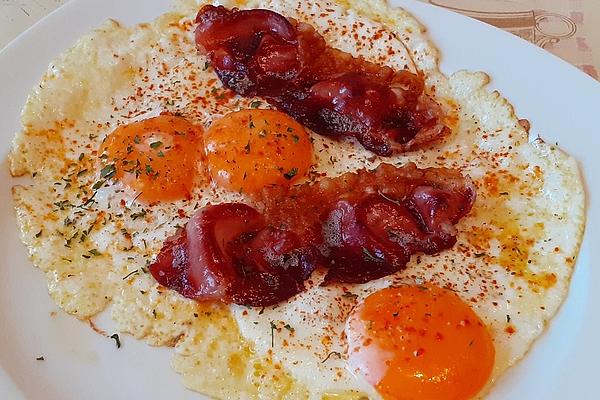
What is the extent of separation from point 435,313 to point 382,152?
1.07 m

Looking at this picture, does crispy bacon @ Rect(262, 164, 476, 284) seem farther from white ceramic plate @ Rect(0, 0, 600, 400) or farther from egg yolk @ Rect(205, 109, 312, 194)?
white ceramic plate @ Rect(0, 0, 600, 400)

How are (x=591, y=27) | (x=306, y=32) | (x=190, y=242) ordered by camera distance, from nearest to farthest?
(x=190, y=242) → (x=306, y=32) → (x=591, y=27)

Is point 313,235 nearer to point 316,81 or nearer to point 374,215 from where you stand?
point 374,215

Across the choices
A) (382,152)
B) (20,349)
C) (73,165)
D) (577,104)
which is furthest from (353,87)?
(20,349)

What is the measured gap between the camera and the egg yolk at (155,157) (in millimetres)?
3465

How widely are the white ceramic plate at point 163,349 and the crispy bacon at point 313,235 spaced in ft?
1.45

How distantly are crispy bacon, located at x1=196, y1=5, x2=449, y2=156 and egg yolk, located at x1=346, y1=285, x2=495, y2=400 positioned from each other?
1.04m

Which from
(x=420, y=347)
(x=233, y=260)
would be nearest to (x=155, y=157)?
(x=233, y=260)

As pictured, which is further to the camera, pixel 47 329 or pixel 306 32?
pixel 306 32

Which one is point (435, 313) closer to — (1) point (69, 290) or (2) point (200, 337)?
(2) point (200, 337)

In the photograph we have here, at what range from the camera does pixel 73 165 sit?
12.0 feet

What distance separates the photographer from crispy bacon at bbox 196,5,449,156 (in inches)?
146

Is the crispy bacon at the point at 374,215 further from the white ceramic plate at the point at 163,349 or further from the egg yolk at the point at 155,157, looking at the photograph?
the white ceramic plate at the point at 163,349

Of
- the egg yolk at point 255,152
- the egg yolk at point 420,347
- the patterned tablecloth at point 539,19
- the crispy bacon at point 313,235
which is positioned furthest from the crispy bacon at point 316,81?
the patterned tablecloth at point 539,19
